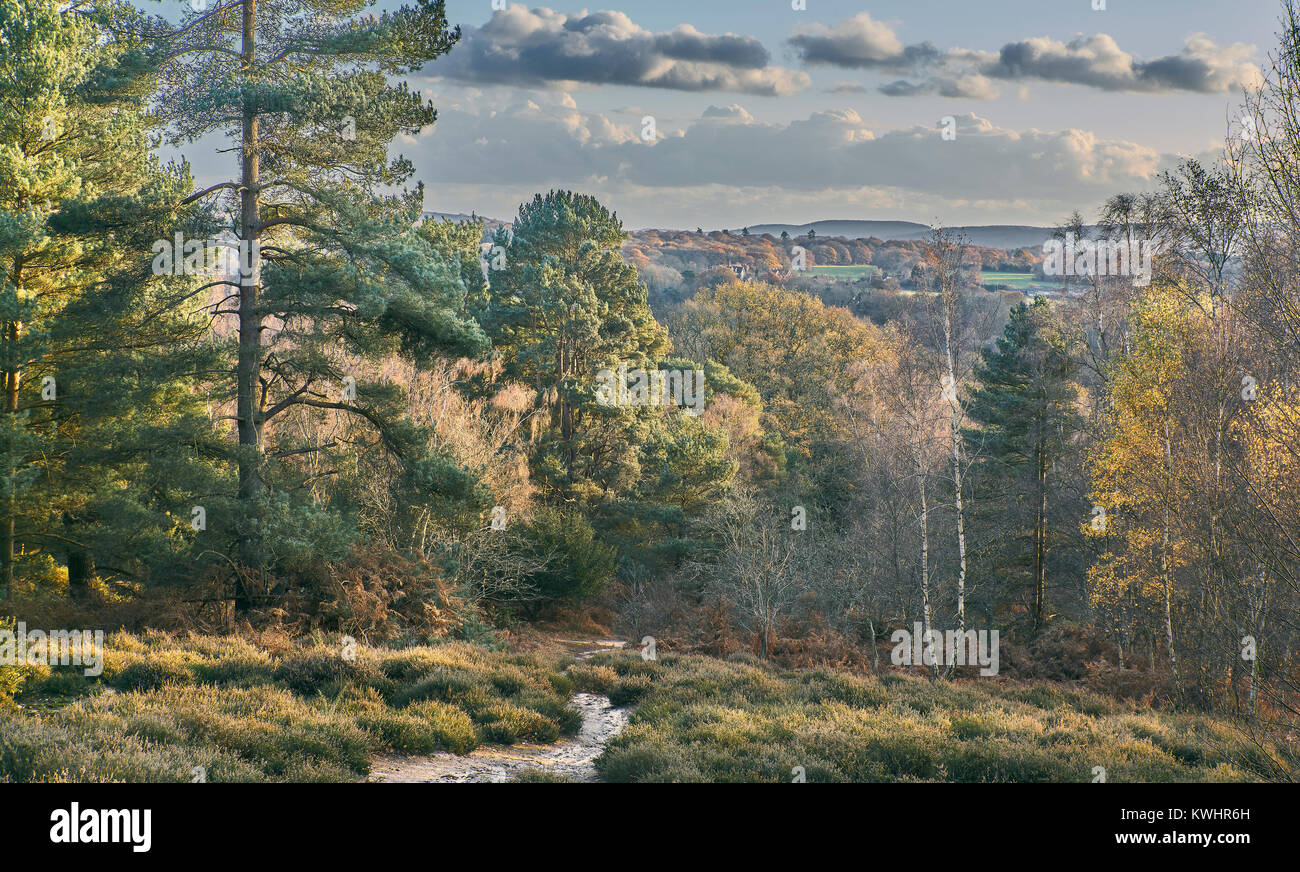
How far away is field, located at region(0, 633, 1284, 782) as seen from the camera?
772 cm

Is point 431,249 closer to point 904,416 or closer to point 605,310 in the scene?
point 904,416

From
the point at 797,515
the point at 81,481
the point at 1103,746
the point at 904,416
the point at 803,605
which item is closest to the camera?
the point at 1103,746

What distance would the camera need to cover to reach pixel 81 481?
695 inches

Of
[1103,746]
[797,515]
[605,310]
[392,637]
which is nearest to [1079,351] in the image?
[797,515]

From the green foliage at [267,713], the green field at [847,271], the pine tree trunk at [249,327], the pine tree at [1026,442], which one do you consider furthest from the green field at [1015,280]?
the green foliage at [267,713]

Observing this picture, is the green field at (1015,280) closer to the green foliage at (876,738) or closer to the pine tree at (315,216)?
the green foliage at (876,738)

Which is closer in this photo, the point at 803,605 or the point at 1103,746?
the point at 1103,746

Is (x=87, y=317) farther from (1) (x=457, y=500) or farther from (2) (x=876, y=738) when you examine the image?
(2) (x=876, y=738)

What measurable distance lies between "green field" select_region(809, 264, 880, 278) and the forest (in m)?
76.2

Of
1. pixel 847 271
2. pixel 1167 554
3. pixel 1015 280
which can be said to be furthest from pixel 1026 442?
pixel 847 271

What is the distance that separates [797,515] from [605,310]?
37.9ft

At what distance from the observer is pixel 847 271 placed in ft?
379

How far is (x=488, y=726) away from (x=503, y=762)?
1130mm

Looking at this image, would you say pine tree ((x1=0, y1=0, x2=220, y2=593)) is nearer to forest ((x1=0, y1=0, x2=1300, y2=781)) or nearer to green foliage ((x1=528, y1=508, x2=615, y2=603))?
forest ((x1=0, y1=0, x2=1300, y2=781))
